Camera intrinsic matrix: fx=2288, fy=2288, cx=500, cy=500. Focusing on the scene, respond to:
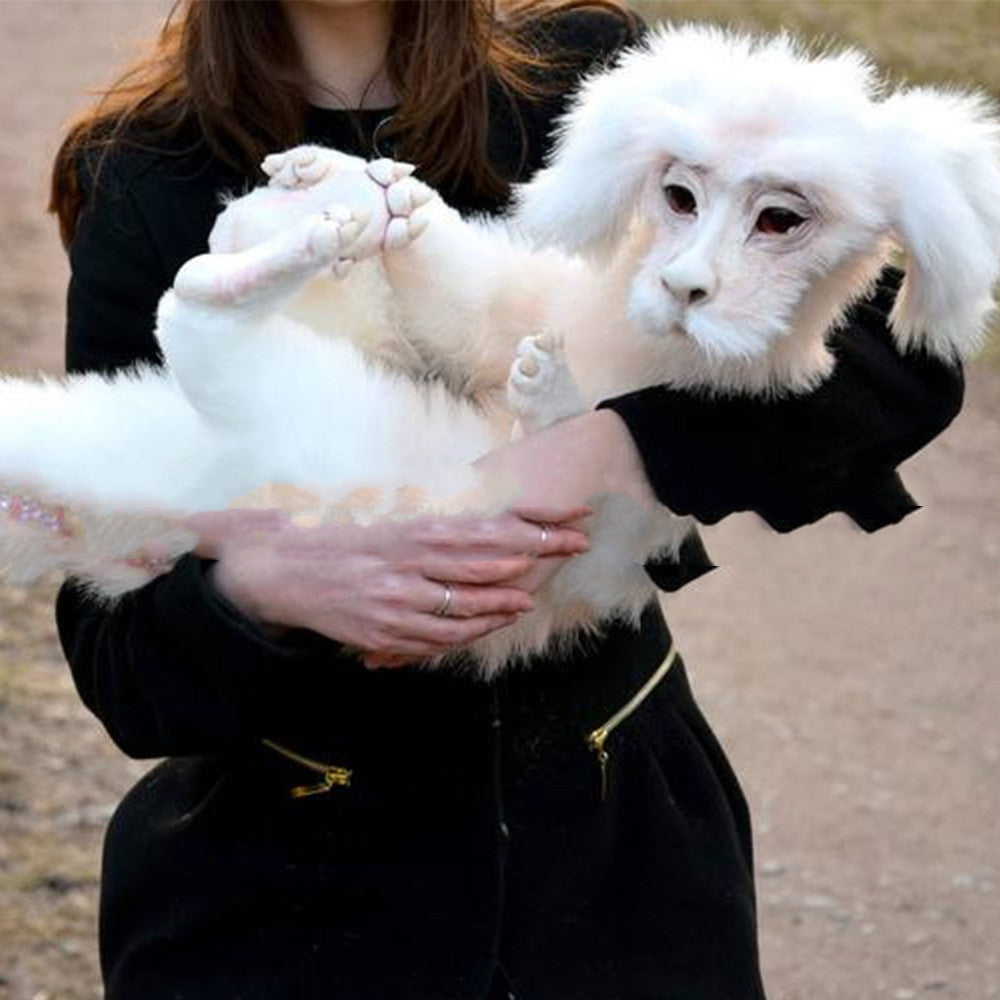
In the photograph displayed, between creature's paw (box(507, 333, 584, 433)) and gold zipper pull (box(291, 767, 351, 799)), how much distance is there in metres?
0.39

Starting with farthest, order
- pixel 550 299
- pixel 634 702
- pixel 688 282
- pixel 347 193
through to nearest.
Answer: pixel 634 702 → pixel 550 299 → pixel 347 193 → pixel 688 282

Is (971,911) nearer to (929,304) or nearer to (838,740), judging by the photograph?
(838,740)

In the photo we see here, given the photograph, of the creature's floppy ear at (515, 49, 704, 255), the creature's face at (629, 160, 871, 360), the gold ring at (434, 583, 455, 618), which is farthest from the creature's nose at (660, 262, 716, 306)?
the gold ring at (434, 583, 455, 618)

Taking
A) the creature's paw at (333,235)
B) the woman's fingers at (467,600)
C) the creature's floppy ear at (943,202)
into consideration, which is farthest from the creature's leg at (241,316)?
the creature's floppy ear at (943,202)

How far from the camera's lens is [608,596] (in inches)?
85.0

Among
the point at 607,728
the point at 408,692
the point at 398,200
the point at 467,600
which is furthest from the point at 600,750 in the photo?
the point at 398,200

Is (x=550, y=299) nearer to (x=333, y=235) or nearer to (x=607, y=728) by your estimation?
(x=333, y=235)

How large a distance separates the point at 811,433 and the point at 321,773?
0.58 m

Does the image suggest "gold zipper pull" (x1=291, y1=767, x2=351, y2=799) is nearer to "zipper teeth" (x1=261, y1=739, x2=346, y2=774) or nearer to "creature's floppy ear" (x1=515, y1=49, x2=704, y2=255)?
"zipper teeth" (x1=261, y1=739, x2=346, y2=774)

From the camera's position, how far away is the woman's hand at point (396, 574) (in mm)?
2037

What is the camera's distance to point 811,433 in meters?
2.18

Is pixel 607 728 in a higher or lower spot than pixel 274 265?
lower

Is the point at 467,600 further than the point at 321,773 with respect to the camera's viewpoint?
No

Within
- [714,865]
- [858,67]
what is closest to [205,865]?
[714,865]
